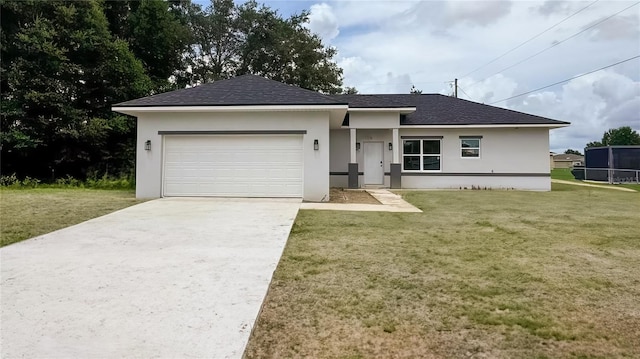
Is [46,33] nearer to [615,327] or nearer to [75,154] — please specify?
[75,154]

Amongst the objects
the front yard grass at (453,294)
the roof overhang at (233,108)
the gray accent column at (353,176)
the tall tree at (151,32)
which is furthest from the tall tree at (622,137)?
the front yard grass at (453,294)

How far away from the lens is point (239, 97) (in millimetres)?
11875

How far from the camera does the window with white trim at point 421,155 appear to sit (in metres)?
16.8

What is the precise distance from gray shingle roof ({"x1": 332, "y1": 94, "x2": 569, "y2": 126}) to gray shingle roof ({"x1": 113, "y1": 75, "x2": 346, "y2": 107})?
12.9 feet

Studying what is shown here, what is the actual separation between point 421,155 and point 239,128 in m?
8.87

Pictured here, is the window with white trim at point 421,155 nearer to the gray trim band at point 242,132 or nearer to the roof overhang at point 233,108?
the roof overhang at point 233,108

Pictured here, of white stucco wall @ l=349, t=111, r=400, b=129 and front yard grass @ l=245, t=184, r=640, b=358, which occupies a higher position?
white stucco wall @ l=349, t=111, r=400, b=129

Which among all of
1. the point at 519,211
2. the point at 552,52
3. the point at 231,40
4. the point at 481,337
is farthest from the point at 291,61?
the point at 481,337

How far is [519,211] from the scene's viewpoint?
9484 millimetres

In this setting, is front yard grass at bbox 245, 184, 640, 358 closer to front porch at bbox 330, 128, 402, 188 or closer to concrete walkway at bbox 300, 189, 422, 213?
concrete walkway at bbox 300, 189, 422, 213

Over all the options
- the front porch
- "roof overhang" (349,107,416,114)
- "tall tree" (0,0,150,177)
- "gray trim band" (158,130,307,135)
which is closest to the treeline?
"tall tree" (0,0,150,177)

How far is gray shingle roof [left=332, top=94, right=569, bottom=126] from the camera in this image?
16312mm

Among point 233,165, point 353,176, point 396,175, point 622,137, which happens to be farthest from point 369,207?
point 622,137

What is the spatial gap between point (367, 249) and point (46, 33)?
1829 cm
